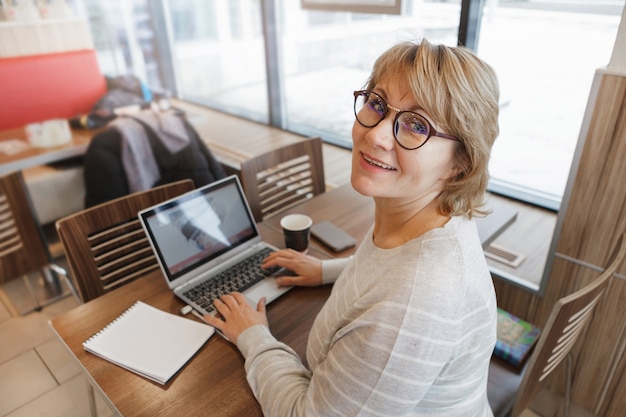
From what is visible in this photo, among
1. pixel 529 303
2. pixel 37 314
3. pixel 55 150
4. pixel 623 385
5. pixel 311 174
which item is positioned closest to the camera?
pixel 623 385

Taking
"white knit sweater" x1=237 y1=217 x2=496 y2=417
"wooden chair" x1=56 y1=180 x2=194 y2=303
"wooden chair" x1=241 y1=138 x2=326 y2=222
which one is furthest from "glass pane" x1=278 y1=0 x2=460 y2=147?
"white knit sweater" x1=237 y1=217 x2=496 y2=417

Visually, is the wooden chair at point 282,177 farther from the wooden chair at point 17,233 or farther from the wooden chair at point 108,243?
the wooden chair at point 17,233

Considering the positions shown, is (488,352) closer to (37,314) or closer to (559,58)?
(559,58)

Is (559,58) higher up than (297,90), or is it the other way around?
(559,58)

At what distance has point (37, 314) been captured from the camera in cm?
225

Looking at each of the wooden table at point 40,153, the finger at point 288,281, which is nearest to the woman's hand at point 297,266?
the finger at point 288,281

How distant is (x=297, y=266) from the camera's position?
1229mm

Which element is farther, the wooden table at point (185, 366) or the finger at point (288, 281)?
the finger at point (288, 281)

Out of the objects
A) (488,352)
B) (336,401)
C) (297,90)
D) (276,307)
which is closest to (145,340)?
(276,307)

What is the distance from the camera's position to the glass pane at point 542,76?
82.7 inches

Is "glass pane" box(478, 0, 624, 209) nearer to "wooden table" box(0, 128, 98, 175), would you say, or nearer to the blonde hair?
the blonde hair

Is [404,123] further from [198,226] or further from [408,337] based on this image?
[198,226]

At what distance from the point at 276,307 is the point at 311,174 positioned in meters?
0.93

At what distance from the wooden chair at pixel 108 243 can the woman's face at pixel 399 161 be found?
92cm
